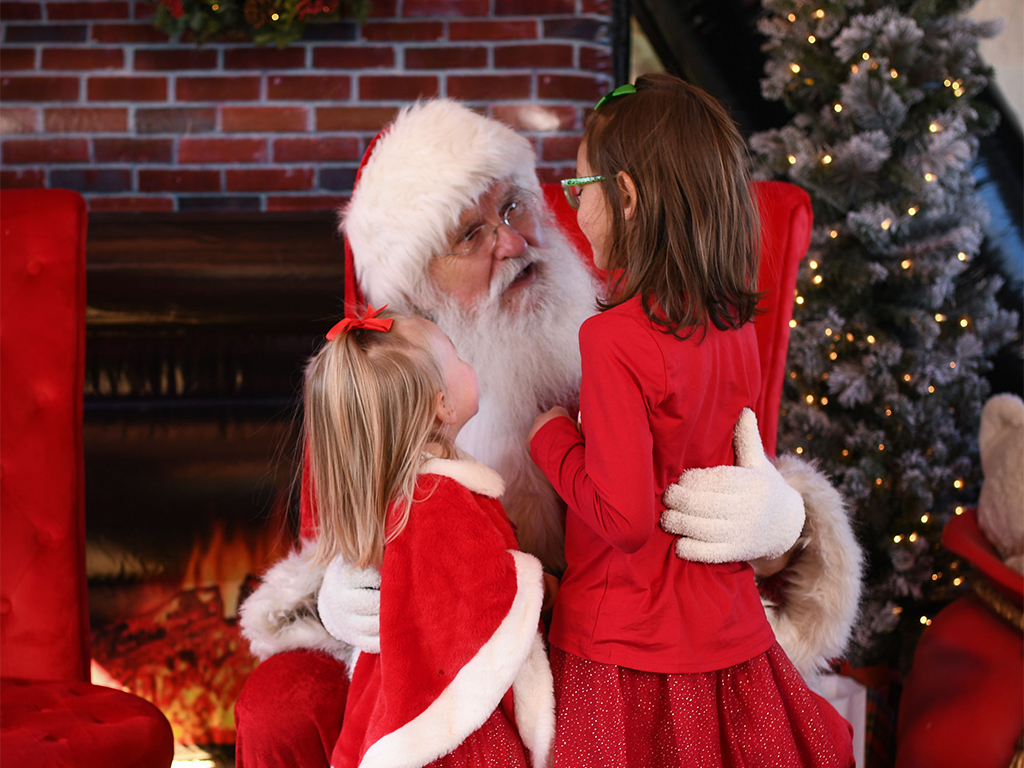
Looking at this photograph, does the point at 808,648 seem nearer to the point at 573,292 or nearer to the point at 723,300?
the point at 723,300

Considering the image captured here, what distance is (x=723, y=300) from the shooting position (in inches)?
49.7

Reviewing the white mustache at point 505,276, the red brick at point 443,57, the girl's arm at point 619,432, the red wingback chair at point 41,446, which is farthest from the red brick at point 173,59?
the girl's arm at point 619,432

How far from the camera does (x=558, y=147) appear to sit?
127 inches

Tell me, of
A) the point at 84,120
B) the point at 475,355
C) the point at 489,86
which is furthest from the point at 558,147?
the point at 84,120

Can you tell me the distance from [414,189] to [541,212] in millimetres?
356

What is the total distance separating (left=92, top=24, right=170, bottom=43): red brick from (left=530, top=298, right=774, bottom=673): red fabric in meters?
2.73

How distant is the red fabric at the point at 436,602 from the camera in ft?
3.93

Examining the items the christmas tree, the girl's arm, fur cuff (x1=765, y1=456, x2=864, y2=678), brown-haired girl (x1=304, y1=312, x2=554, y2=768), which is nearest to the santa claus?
fur cuff (x1=765, y1=456, x2=864, y2=678)

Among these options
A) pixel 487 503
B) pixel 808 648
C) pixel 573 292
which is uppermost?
pixel 573 292

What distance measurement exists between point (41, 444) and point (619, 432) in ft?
4.21

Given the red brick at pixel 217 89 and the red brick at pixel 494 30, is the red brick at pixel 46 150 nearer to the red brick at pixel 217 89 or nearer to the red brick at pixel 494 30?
the red brick at pixel 217 89

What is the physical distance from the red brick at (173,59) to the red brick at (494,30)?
0.96m

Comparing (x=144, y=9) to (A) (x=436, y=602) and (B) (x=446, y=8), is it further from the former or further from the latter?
(A) (x=436, y=602)

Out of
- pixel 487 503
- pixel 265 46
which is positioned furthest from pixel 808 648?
pixel 265 46
